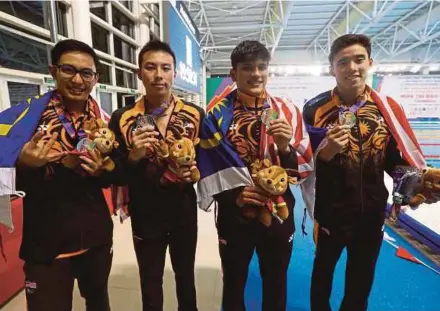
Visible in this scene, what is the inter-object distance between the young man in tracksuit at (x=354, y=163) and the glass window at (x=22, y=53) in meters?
2.61

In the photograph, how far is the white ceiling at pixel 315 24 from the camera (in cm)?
823

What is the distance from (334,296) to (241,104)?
73.6 inches

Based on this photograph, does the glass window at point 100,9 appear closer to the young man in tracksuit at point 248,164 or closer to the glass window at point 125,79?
the glass window at point 125,79

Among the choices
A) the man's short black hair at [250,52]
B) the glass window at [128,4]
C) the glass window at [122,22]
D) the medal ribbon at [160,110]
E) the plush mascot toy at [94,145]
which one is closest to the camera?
the plush mascot toy at [94,145]

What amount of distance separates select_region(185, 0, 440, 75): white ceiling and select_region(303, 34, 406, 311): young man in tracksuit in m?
6.57

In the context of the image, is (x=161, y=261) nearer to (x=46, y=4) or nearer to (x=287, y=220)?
(x=287, y=220)

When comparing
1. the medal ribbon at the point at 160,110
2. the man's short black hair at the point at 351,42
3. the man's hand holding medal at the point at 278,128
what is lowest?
the man's hand holding medal at the point at 278,128

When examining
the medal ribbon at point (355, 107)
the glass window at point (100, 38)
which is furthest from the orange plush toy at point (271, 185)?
the glass window at point (100, 38)

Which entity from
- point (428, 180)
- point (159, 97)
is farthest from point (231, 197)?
point (428, 180)

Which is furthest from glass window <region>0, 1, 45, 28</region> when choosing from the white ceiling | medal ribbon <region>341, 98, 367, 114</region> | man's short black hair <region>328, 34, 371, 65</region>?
the white ceiling

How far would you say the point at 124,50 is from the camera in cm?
520

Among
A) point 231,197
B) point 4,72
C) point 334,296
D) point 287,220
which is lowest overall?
point 334,296

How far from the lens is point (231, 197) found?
1502 millimetres

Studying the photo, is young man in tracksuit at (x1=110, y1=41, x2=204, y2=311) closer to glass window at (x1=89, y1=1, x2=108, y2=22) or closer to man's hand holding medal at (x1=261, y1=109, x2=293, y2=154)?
man's hand holding medal at (x1=261, y1=109, x2=293, y2=154)
